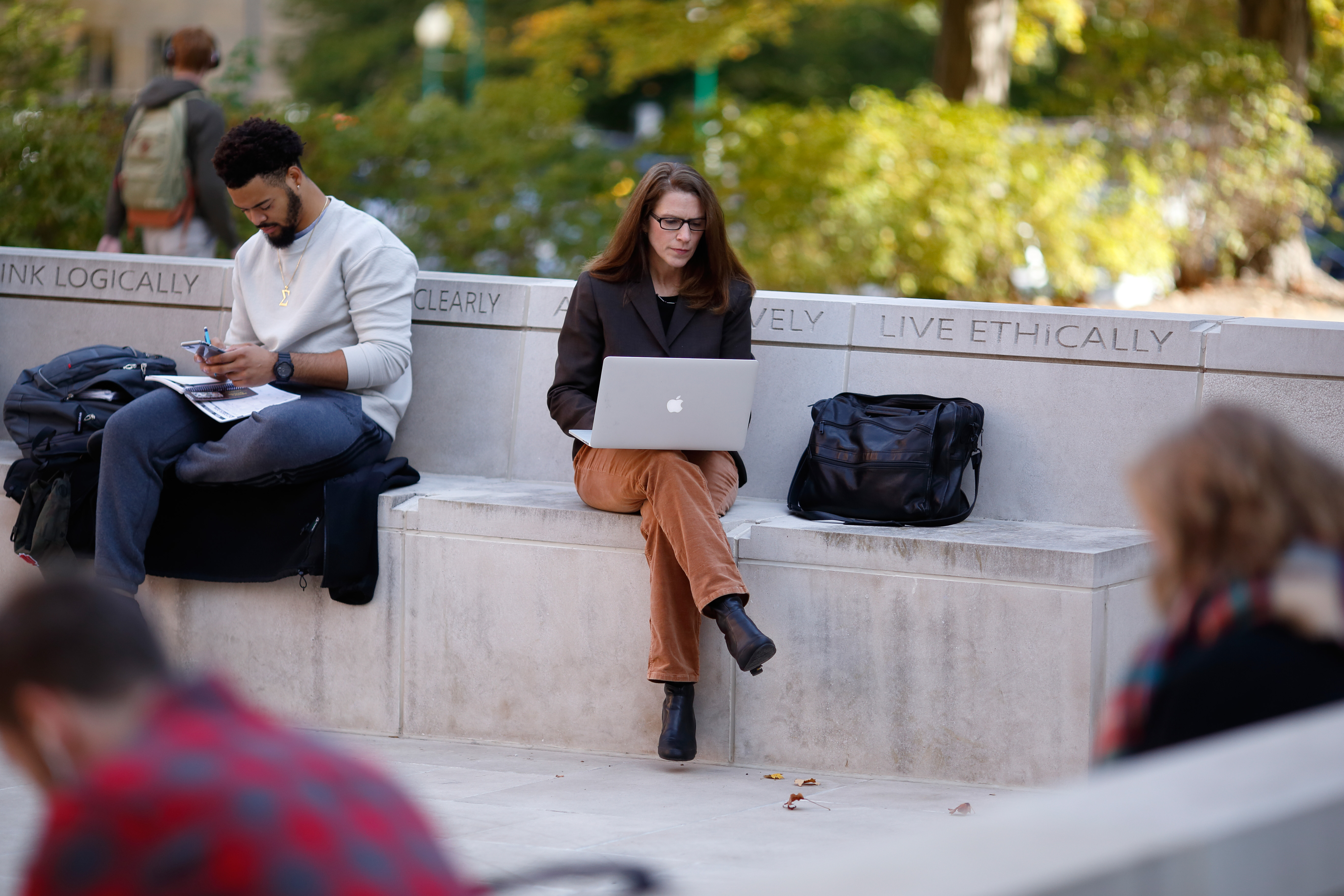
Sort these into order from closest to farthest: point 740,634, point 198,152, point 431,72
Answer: point 740,634
point 198,152
point 431,72

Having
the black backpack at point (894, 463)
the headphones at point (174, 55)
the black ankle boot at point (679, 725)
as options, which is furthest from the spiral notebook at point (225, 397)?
the headphones at point (174, 55)

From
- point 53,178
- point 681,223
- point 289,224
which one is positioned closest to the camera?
point 681,223

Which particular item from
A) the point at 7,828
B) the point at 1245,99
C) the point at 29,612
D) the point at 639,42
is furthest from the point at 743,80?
the point at 29,612

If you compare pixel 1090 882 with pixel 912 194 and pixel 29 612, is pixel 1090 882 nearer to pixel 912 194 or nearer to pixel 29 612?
pixel 29 612

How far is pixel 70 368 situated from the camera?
568 centimetres

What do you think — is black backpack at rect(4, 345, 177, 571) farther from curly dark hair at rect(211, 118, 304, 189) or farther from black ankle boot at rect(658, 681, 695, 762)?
black ankle boot at rect(658, 681, 695, 762)

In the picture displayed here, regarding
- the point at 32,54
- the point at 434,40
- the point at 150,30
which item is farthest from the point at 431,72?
the point at 32,54

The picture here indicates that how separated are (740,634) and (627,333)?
1228 mm

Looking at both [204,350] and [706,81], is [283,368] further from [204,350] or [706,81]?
[706,81]

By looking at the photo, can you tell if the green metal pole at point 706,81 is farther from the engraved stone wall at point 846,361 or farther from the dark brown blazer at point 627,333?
the dark brown blazer at point 627,333

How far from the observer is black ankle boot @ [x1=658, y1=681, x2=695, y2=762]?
4875 millimetres

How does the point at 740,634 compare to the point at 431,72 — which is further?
the point at 431,72

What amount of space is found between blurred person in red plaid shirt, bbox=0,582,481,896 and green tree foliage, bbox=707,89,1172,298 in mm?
9834

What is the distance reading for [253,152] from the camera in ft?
17.4
